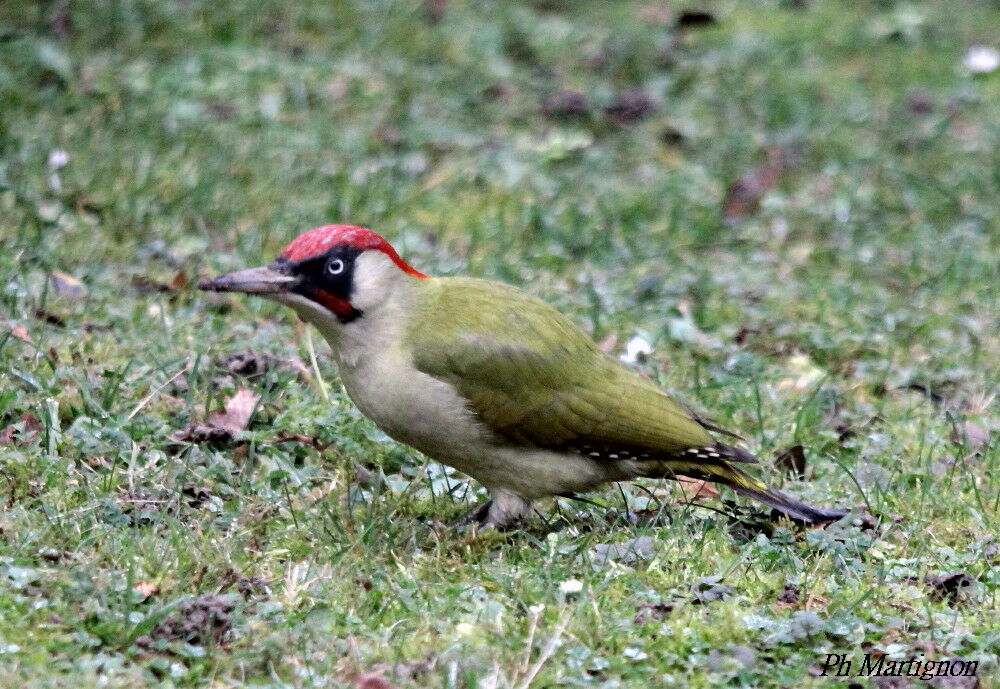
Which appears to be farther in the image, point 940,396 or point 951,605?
point 940,396

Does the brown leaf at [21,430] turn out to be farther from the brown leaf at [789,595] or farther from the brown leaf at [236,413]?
the brown leaf at [789,595]

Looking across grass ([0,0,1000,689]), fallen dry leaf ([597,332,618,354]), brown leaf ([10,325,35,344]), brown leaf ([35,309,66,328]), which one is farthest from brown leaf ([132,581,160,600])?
fallen dry leaf ([597,332,618,354])

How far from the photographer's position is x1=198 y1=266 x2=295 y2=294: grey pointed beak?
4246 millimetres

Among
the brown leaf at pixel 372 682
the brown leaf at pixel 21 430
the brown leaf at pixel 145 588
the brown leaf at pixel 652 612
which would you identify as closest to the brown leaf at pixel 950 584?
the brown leaf at pixel 652 612

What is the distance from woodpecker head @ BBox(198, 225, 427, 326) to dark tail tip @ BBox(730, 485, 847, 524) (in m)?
1.25

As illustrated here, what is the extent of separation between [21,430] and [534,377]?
1.56 meters

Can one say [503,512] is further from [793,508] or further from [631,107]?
[631,107]

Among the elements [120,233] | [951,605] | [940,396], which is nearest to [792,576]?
[951,605]

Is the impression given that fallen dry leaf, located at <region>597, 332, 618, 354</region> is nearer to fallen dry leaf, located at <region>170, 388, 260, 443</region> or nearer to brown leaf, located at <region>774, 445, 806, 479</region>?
brown leaf, located at <region>774, 445, 806, 479</region>

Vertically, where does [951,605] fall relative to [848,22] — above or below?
below

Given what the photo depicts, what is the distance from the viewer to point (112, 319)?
5.77 metres

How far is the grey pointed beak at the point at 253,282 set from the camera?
4246 millimetres

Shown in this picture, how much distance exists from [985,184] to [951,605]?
4.13 m

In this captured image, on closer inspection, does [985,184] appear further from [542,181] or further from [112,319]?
[112,319]
